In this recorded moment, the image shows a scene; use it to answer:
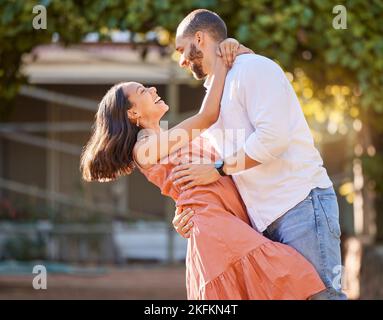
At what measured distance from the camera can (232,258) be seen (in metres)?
3.53

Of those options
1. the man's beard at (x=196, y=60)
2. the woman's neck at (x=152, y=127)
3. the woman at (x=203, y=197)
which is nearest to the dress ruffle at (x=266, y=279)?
the woman at (x=203, y=197)

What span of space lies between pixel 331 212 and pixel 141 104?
822 millimetres

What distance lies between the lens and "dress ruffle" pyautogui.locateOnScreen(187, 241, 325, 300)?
3443mm

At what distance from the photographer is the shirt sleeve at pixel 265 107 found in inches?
137

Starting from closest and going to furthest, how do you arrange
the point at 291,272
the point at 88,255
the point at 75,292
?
the point at 291,272
the point at 75,292
the point at 88,255

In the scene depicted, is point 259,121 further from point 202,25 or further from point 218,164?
point 202,25

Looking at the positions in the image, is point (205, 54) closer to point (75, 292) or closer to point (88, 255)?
point (75, 292)

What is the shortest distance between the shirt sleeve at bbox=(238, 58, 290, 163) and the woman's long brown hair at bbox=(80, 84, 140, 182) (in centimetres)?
47

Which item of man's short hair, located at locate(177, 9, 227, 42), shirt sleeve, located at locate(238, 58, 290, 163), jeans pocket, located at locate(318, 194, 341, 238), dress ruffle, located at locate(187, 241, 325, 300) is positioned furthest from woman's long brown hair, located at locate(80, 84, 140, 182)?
jeans pocket, located at locate(318, 194, 341, 238)

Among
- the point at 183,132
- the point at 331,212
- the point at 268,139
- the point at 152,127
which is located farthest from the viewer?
the point at 152,127

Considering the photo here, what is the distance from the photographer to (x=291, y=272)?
3.45 meters

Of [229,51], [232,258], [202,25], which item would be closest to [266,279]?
[232,258]

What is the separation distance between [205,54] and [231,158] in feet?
1.47
